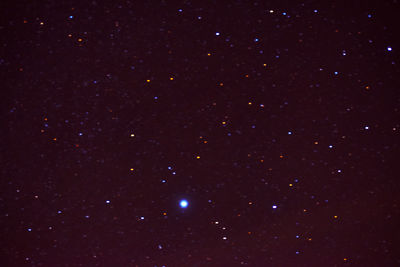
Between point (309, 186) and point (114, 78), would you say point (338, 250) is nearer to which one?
point (309, 186)

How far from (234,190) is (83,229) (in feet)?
1.01

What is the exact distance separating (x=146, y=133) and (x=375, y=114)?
0.44 m

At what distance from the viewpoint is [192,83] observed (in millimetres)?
653

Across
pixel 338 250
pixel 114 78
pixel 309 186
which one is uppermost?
pixel 114 78

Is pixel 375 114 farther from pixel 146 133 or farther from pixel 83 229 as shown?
pixel 83 229

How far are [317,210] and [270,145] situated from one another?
0.53ft

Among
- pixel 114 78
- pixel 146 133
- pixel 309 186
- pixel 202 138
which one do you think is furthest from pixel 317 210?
pixel 114 78

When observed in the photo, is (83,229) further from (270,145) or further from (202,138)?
(270,145)

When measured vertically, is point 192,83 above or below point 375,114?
above

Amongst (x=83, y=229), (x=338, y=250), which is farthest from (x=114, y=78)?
(x=338, y=250)

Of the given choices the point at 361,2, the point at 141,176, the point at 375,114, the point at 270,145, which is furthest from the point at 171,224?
the point at 361,2

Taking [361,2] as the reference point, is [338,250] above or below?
below

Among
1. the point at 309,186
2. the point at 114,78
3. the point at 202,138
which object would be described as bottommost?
the point at 309,186

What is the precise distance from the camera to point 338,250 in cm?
69
